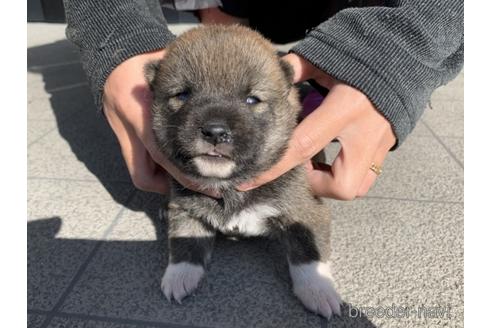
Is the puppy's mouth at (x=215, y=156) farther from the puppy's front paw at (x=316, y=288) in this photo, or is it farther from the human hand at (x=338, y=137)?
the puppy's front paw at (x=316, y=288)

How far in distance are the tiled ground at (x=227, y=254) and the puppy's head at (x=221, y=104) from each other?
533 millimetres

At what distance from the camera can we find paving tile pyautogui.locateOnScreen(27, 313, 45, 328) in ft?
5.68

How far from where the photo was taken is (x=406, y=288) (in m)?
1.89

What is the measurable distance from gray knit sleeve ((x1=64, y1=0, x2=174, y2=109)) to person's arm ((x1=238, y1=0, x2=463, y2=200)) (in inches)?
29.2

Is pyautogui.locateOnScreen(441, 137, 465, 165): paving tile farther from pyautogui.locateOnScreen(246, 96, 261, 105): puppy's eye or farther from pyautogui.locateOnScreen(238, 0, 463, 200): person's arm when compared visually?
pyautogui.locateOnScreen(246, 96, 261, 105): puppy's eye

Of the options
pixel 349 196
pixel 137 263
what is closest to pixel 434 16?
pixel 349 196

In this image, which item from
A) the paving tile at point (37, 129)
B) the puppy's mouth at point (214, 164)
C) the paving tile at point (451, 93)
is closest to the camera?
the puppy's mouth at point (214, 164)

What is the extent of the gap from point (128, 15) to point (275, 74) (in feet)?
2.85

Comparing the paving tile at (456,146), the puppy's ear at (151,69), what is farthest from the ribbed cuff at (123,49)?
the paving tile at (456,146)

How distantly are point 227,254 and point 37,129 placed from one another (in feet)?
8.23

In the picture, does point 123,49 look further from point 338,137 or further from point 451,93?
point 451,93

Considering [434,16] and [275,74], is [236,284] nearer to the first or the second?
[275,74]

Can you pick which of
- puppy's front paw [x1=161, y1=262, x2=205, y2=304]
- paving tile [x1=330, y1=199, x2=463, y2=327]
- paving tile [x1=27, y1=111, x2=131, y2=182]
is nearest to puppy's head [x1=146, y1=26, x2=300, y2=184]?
puppy's front paw [x1=161, y1=262, x2=205, y2=304]

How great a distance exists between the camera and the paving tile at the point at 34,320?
5.68 ft
